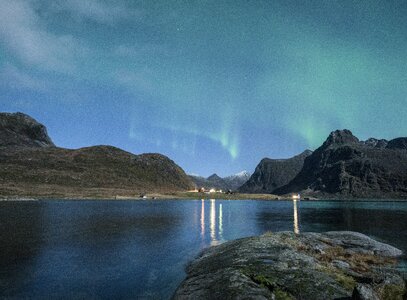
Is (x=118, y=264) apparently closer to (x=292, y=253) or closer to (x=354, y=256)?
(x=292, y=253)

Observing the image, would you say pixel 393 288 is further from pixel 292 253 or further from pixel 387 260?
pixel 387 260

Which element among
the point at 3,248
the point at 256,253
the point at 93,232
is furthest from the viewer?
the point at 93,232

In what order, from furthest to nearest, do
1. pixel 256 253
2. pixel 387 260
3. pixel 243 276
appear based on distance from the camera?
pixel 387 260 → pixel 256 253 → pixel 243 276

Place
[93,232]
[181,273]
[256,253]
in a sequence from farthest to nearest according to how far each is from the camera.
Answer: [93,232]
[181,273]
[256,253]

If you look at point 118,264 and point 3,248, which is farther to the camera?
point 3,248

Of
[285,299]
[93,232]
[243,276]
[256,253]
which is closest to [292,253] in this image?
[256,253]

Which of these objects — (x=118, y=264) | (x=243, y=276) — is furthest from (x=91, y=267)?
(x=243, y=276)

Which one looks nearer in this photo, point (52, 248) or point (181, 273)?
point (181, 273)

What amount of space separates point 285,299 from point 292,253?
1003 centimetres

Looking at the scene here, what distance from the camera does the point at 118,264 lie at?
114 ft

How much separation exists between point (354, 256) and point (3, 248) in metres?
39.8

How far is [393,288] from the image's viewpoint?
16797 mm

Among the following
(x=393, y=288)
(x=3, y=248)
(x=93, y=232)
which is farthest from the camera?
(x=93, y=232)

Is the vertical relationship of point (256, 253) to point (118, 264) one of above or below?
above
